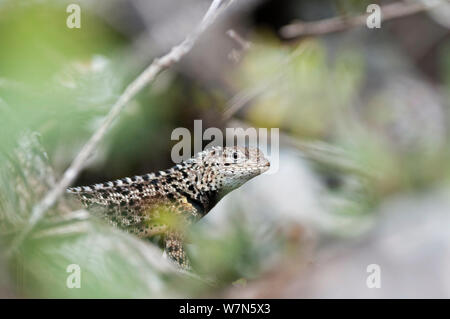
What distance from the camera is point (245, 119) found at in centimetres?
306

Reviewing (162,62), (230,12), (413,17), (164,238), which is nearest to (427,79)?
(413,17)

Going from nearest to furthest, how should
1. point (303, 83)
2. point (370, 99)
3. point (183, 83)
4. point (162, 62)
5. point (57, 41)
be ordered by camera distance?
point (57, 41) → point (162, 62) → point (303, 83) → point (183, 83) → point (370, 99)

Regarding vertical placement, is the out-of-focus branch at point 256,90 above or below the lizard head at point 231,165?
above

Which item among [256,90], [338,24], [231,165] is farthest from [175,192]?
[338,24]

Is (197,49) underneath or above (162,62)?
above

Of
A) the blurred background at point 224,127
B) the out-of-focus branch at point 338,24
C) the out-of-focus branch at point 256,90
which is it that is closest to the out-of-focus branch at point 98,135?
the blurred background at point 224,127

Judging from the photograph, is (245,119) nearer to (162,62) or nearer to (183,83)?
(183,83)

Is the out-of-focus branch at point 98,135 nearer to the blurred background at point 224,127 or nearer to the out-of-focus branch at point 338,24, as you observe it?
the blurred background at point 224,127

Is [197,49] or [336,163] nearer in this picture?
[336,163]

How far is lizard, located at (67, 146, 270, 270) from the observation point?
249cm

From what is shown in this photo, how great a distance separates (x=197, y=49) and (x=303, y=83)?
0.57 m

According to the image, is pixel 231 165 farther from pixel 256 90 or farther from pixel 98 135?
pixel 98 135

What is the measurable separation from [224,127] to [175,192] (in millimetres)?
605

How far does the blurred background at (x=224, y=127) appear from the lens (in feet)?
3.38
